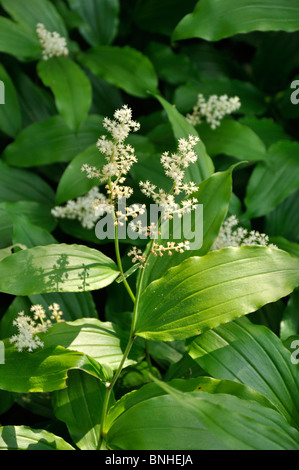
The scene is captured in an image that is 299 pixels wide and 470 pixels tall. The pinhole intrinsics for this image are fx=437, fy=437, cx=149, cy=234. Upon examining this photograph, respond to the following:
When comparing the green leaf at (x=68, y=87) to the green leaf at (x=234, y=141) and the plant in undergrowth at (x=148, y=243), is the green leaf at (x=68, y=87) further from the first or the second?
the green leaf at (x=234, y=141)

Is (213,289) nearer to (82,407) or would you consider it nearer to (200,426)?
(200,426)

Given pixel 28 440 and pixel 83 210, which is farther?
pixel 83 210

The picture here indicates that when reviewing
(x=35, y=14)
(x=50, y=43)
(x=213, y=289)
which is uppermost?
(x=35, y=14)

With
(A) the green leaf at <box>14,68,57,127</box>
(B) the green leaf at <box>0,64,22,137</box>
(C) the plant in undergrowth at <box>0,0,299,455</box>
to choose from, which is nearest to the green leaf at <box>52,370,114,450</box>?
(C) the plant in undergrowth at <box>0,0,299,455</box>

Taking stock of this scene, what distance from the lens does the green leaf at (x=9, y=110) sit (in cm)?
182

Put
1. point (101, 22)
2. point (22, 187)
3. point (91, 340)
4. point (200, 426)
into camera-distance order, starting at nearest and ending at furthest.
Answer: point (200, 426) < point (91, 340) < point (22, 187) < point (101, 22)

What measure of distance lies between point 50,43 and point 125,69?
0.31 metres

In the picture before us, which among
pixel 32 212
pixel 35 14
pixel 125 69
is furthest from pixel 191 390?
pixel 35 14

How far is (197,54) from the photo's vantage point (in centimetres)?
225

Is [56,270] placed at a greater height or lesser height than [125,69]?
lesser

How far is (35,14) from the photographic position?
1.84 meters
